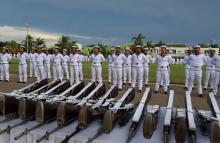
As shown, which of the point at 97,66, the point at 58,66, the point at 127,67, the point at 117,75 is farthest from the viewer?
the point at 58,66

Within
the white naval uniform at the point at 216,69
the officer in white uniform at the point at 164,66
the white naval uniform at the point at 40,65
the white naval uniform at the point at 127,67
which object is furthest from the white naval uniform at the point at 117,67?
the white naval uniform at the point at 40,65

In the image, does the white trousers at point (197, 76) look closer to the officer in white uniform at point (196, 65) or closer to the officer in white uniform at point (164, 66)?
the officer in white uniform at point (196, 65)

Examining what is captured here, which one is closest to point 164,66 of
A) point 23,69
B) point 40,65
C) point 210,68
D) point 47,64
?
point 210,68

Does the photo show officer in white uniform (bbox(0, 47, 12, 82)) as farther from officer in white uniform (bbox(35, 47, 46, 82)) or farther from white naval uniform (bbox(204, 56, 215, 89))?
white naval uniform (bbox(204, 56, 215, 89))

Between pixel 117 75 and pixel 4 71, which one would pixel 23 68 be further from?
pixel 117 75

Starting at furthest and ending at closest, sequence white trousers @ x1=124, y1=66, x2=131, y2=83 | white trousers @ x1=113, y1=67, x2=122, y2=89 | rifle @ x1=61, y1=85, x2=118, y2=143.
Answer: white trousers @ x1=124, y1=66, x2=131, y2=83
white trousers @ x1=113, y1=67, x2=122, y2=89
rifle @ x1=61, y1=85, x2=118, y2=143

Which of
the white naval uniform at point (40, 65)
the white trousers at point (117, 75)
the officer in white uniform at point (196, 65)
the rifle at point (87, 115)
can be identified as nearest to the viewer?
the rifle at point (87, 115)

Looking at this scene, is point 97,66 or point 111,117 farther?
point 97,66

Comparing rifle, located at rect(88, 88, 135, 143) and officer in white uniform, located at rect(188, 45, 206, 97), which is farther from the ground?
officer in white uniform, located at rect(188, 45, 206, 97)

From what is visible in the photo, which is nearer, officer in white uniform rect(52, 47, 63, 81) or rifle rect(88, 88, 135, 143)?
rifle rect(88, 88, 135, 143)

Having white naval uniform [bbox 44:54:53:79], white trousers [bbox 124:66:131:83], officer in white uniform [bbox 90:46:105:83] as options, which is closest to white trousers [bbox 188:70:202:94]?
Result: white trousers [bbox 124:66:131:83]

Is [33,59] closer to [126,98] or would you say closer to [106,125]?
[126,98]

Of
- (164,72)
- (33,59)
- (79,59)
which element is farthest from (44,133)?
(33,59)

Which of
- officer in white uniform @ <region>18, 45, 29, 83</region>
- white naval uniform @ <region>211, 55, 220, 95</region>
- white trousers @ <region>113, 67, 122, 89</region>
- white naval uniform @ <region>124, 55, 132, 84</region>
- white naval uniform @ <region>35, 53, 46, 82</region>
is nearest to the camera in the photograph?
white naval uniform @ <region>211, 55, 220, 95</region>
